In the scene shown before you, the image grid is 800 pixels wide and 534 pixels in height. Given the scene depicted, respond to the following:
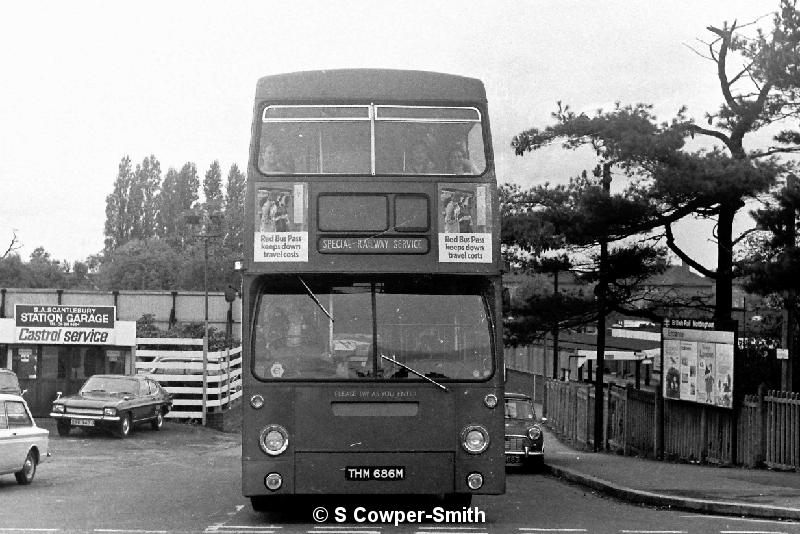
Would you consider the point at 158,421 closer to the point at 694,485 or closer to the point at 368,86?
the point at 694,485

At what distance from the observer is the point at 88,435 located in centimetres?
3109

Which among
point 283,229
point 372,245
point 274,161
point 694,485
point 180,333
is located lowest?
point 694,485

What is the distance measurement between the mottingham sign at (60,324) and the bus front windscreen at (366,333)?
83.8 feet

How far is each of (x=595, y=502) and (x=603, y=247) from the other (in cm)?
1343

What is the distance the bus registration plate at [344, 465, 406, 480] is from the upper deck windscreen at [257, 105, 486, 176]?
3.02 m

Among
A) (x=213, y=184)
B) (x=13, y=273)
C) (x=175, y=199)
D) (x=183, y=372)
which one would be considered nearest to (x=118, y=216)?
(x=175, y=199)

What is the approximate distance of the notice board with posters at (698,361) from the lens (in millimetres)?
20781

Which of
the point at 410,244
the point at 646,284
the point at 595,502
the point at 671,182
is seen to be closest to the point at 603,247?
the point at 646,284

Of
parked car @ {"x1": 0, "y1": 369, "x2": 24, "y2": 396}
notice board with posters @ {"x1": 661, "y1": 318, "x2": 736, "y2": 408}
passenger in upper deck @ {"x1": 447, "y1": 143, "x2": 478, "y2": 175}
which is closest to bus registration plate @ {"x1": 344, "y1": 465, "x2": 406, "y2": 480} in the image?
passenger in upper deck @ {"x1": 447, "y1": 143, "x2": 478, "y2": 175}

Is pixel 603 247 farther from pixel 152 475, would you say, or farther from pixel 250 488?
pixel 250 488

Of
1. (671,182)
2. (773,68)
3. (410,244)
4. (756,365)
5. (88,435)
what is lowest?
(88,435)

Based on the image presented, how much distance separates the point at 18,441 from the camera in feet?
55.3

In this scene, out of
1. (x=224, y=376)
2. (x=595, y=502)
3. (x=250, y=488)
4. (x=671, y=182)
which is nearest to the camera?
(x=250, y=488)

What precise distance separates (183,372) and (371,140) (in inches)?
1067
